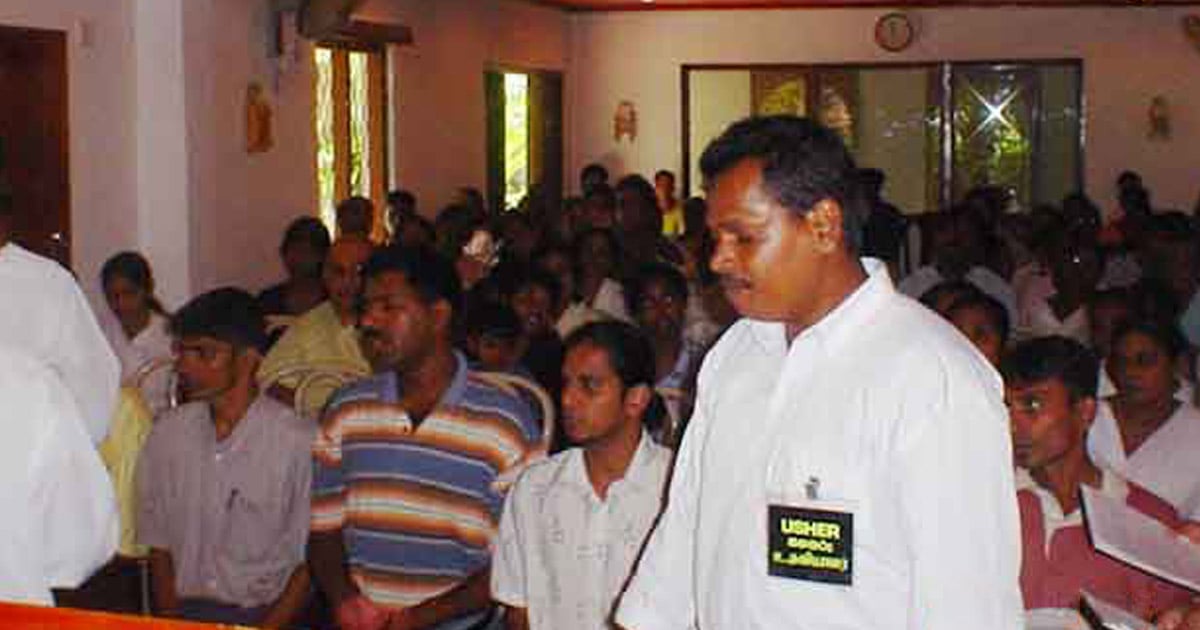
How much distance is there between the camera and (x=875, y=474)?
235 centimetres

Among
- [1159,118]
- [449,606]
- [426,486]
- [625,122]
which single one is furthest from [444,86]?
[449,606]

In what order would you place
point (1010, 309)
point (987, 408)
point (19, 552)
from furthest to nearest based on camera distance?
point (1010, 309), point (19, 552), point (987, 408)

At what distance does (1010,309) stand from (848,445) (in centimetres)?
555

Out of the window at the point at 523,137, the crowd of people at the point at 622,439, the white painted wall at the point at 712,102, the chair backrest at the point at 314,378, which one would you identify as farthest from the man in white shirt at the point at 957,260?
the white painted wall at the point at 712,102

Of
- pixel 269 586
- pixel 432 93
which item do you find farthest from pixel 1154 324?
pixel 432 93

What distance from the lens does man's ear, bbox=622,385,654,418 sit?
3.77 metres

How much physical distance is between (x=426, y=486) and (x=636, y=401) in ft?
1.54

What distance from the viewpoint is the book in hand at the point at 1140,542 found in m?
3.07

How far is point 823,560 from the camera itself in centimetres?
238

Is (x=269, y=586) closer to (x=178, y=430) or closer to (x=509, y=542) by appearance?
(x=178, y=430)

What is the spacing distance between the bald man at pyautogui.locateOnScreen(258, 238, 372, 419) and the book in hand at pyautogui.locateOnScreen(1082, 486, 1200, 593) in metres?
2.75

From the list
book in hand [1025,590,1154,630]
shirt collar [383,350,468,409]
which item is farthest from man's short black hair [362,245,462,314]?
book in hand [1025,590,1154,630]

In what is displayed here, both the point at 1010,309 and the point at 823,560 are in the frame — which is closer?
the point at 823,560

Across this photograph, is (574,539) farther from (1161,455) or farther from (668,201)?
(668,201)
